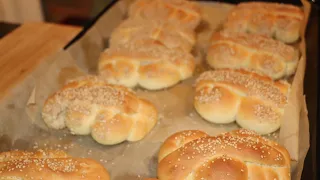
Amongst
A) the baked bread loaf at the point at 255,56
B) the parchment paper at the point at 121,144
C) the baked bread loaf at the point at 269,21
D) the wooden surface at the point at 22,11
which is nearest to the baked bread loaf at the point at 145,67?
the parchment paper at the point at 121,144

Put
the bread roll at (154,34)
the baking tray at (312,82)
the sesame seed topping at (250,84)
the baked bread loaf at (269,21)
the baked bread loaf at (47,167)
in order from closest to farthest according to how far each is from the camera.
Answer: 1. the baked bread loaf at (47,167)
2. the baking tray at (312,82)
3. the sesame seed topping at (250,84)
4. the bread roll at (154,34)
5. the baked bread loaf at (269,21)

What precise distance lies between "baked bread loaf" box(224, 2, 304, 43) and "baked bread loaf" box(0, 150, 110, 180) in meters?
1.20

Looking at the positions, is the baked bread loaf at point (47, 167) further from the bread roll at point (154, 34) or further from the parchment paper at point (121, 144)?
the bread roll at point (154, 34)

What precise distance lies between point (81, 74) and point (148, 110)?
47 centimetres

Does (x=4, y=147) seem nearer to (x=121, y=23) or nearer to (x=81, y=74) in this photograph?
(x=81, y=74)

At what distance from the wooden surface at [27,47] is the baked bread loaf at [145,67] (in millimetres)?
302

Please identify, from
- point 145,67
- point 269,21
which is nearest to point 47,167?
point 145,67

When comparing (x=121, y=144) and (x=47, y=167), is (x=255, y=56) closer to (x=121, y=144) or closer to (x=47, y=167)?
(x=121, y=144)

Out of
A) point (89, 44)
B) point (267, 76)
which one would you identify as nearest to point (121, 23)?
point (89, 44)

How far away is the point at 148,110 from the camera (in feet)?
5.57

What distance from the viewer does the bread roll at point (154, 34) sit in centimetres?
211

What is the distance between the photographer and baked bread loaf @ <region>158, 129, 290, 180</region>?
130 centimetres

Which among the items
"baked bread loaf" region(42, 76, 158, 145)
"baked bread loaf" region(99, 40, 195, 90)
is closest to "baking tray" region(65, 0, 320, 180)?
"baked bread loaf" region(99, 40, 195, 90)

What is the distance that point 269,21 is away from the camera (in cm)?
225
